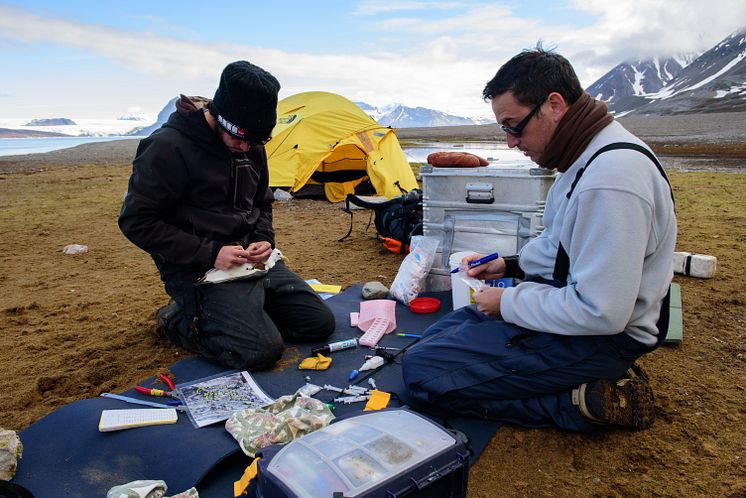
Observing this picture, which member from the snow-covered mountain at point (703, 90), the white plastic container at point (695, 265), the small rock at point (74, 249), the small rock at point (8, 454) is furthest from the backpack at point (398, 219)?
the snow-covered mountain at point (703, 90)

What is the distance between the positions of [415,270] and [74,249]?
4858 millimetres

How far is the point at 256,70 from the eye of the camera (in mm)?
3201

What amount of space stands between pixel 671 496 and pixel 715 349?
1741 millimetres

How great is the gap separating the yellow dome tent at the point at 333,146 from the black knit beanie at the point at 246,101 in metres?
5.19

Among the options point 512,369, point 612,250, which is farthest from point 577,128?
point 512,369

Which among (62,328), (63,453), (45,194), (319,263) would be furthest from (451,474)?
(45,194)

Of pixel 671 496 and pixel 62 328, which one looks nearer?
pixel 671 496

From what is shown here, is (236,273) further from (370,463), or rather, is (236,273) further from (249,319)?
(370,463)

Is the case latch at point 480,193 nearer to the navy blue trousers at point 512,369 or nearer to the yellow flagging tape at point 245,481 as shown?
the navy blue trousers at point 512,369

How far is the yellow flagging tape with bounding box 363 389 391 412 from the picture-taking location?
9.26 ft

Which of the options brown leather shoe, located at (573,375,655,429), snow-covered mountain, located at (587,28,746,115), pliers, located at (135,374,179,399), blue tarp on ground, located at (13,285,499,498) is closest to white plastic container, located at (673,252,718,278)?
brown leather shoe, located at (573,375,655,429)

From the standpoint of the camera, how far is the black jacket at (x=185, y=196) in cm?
326

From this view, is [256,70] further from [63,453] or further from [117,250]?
[117,250]

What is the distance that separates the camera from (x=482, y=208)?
440 centimetres
